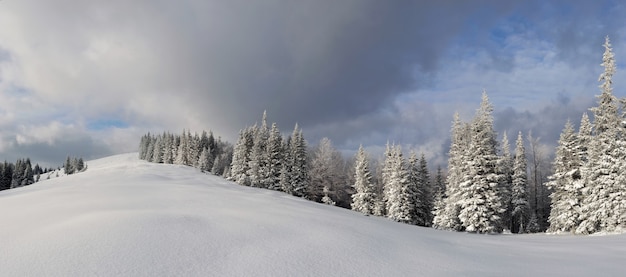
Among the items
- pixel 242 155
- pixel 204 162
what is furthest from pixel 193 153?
pixel 242 155

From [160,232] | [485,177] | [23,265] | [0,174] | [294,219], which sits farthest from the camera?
[0,174]

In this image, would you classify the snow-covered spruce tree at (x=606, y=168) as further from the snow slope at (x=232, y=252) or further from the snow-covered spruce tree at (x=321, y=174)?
the snow-covered spruce tree at (x=321, y=174)

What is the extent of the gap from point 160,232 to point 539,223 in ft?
202

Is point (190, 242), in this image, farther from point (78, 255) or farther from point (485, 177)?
point (485, 177)

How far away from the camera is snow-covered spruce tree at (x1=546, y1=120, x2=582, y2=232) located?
3550 cm

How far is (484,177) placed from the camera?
33.6 m

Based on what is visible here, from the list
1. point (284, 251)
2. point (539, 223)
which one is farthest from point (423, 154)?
point (284, 251)

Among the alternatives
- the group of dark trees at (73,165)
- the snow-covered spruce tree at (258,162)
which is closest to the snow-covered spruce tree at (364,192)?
the snow-covered spruce tree at (258,162)

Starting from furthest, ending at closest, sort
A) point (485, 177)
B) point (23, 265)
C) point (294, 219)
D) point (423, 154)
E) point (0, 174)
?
1. point (0, 174)
2. point (423, 154)
3. point (485, 177)
4. point (294, 219)
5. point (23, 265)

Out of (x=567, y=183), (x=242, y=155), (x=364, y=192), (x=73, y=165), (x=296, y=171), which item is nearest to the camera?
(x=567, y=183)

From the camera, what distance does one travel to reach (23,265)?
8.70 metres

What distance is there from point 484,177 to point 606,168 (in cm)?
967

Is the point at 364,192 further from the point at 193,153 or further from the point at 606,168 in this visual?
the point at 193,153

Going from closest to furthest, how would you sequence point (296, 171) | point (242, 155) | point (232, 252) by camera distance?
point (232, 252) → point (296, 171) → point (242, 155)
